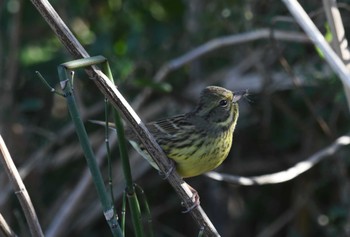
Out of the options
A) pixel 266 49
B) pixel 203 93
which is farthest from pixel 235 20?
pixel 203 93

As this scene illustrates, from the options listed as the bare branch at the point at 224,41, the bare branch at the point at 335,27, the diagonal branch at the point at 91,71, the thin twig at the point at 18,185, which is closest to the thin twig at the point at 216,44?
the bare branch at the point at 224,41

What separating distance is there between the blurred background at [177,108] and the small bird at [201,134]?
2.81 ft

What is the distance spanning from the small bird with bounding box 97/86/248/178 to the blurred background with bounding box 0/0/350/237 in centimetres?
86

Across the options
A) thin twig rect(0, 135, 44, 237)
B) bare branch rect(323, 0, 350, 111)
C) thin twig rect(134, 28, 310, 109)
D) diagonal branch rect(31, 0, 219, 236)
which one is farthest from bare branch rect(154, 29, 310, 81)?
thin twig rect(0, 135, 44, 237)

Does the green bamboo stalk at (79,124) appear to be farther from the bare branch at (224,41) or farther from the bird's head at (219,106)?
the bare branch at (224,41)

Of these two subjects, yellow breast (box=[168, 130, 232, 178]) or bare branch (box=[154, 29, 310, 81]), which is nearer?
yellow breast (box=[168, 130, 232, 178])

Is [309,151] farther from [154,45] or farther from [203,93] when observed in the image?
[203,93]

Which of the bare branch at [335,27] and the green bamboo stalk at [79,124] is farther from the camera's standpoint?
the bare branch at [335,27]

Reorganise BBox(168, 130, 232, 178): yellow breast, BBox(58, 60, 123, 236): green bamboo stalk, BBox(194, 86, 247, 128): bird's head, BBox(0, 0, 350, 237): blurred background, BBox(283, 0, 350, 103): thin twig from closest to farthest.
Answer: BBox(58, 60, 123, 236): green bamboo stalk < BBox(283, 0, 350, 103): thin twig < BBox(168, 130, 232, 178): yellow breast < BBox(194, 86, 247, 128): bird's head < BBox(0, 0, 350, 237): blurred background

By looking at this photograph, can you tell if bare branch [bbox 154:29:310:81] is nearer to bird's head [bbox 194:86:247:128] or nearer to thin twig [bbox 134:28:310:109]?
thin twig [bbox 134:28:310:109]

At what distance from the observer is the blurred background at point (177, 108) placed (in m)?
3.63

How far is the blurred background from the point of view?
3.63 meters

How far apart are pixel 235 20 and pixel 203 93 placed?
1.00m

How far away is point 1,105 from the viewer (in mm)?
3844
